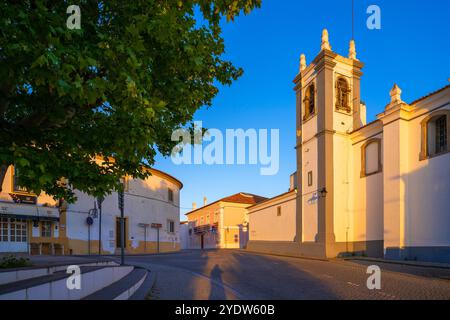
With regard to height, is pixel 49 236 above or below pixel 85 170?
below

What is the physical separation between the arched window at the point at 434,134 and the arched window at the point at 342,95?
7.04 meters

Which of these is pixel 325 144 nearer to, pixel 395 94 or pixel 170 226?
pixel 395 94

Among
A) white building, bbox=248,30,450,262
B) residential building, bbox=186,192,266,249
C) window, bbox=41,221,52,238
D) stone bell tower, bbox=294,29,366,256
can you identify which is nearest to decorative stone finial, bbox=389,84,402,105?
white building, bbox=248,30,450,262

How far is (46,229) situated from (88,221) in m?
3.38

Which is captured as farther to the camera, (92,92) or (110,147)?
(110,147)

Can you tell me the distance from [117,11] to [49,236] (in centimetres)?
2417

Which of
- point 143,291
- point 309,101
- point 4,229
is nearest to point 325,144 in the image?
point 309,101

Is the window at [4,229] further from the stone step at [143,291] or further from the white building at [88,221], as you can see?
the stone step at [143,291]

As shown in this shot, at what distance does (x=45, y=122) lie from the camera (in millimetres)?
5711

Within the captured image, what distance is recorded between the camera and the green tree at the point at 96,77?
4.03m

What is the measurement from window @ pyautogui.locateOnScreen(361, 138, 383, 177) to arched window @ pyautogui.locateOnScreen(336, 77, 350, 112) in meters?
3.60

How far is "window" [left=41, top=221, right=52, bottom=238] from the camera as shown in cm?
2458
